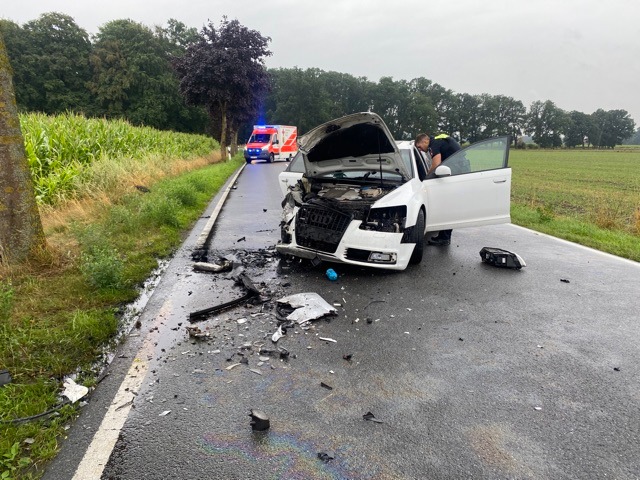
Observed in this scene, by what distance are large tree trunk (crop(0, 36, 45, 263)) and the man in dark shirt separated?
5687mm

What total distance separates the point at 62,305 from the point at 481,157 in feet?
18.7

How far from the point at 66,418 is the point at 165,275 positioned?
9.83ft

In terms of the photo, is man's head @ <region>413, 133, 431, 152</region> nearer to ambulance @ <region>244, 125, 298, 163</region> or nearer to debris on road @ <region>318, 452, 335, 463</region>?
debris on road @ <region>318, 452, 335, 463</region>

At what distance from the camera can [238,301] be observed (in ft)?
15.1

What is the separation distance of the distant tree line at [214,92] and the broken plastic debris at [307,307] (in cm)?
1329

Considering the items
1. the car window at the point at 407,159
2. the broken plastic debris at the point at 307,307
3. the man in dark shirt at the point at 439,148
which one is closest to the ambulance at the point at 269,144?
the man in dark shirt at the point at 439,148

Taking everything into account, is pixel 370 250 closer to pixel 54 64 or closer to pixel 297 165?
pixel 297 165

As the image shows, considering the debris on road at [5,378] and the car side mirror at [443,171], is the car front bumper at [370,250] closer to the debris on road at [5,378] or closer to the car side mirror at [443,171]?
the car side mirror at [443,171]

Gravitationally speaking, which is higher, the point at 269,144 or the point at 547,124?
the point at 547,124

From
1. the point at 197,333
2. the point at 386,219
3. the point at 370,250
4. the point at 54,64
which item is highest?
the point at 54,64

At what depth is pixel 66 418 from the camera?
2645 mm

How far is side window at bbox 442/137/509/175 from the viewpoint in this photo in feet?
20.8

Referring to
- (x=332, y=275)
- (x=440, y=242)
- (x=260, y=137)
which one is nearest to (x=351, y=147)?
Result: (x=332, y=275)

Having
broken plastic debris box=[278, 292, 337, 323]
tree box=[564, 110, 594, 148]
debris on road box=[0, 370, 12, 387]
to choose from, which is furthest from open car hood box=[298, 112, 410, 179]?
tree box=[564, 110, 594, 148]
